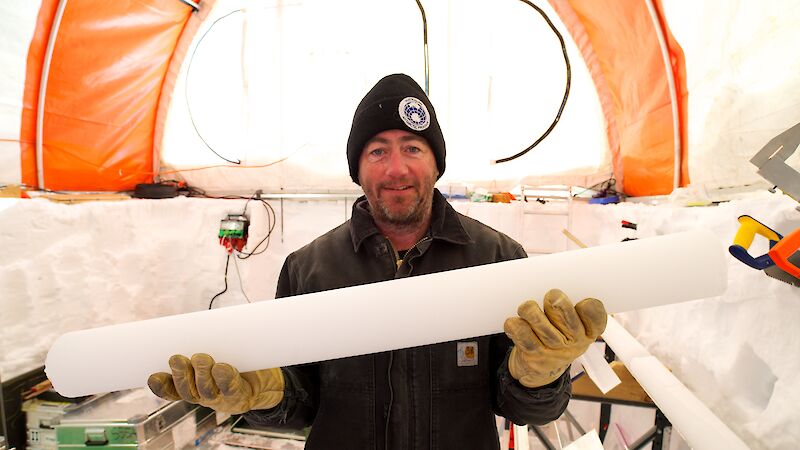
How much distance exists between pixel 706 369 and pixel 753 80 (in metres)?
0.80

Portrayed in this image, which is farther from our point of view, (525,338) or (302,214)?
(302,214)

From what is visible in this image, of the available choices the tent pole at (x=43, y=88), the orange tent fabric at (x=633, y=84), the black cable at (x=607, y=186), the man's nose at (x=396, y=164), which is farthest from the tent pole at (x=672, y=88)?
the tent pole at (x=43, y=88)

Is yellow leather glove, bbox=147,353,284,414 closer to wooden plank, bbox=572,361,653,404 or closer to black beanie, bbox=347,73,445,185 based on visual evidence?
black beanie, bbox=347,73,445,185

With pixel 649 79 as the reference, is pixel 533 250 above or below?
below

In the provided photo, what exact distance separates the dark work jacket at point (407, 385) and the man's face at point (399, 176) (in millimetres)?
65

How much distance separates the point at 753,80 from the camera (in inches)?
35.5

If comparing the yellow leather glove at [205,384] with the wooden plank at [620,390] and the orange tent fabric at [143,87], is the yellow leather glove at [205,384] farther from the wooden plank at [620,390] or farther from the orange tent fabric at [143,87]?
the orange tent fabric at [143,87]

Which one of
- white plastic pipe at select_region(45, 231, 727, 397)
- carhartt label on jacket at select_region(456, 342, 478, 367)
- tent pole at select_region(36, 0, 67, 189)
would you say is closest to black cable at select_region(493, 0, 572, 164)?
carhartt label on jacket at select_region(456, 342, 478, 367)

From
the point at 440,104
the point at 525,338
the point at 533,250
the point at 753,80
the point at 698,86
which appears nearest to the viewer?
the point at 525,338

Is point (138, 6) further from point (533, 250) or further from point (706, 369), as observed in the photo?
point (706, 369)

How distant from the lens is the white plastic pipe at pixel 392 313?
23.0 inches

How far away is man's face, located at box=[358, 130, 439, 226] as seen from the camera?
39.7 inches

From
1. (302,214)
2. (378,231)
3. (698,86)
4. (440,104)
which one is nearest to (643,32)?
(698,86)

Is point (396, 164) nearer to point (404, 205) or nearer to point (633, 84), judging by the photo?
point (404, 205)
